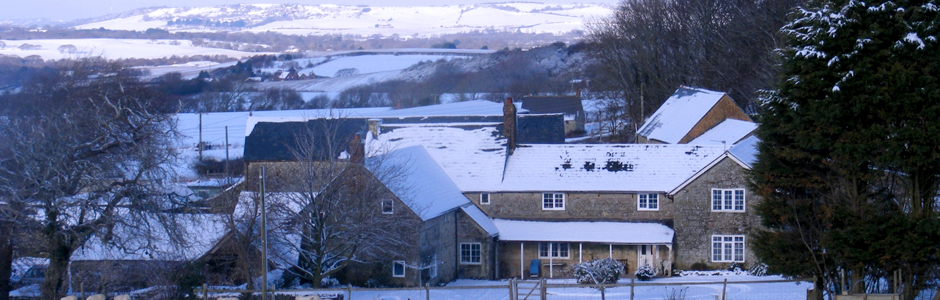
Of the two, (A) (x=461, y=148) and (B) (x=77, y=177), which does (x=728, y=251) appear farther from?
(B) (x=77, y=177)

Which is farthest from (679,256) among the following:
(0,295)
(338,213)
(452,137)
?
(0,295)

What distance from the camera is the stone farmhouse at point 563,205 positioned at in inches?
1139

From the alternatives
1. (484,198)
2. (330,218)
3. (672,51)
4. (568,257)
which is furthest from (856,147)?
(672,51)

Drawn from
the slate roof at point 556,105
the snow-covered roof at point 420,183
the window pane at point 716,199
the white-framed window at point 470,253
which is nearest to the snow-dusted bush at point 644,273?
the window pane at point 716,199

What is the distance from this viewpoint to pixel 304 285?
2533cm

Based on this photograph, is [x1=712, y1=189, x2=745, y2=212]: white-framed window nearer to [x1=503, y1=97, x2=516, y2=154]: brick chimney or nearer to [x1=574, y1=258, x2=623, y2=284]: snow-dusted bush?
[x1=574, y1=258, x2=623, y2=284]: snow-dusted bush

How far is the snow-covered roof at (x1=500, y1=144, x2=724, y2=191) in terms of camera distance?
3073 centimetres

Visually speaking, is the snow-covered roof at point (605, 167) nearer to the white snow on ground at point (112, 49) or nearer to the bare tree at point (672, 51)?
the bare tree at point (672, 51)

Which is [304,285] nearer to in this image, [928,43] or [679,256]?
[679,256]

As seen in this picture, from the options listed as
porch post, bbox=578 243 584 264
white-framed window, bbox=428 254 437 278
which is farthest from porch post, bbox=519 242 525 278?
white-framed window, bbox=428 254 437 278

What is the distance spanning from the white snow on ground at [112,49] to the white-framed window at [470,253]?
101 feet

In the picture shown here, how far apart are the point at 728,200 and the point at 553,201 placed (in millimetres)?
6492

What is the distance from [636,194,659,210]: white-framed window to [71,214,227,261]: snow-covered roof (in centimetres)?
1524

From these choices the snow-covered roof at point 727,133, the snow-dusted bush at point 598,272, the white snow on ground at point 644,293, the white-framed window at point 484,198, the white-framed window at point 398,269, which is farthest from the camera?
the snow-covered roof at point 727,133
